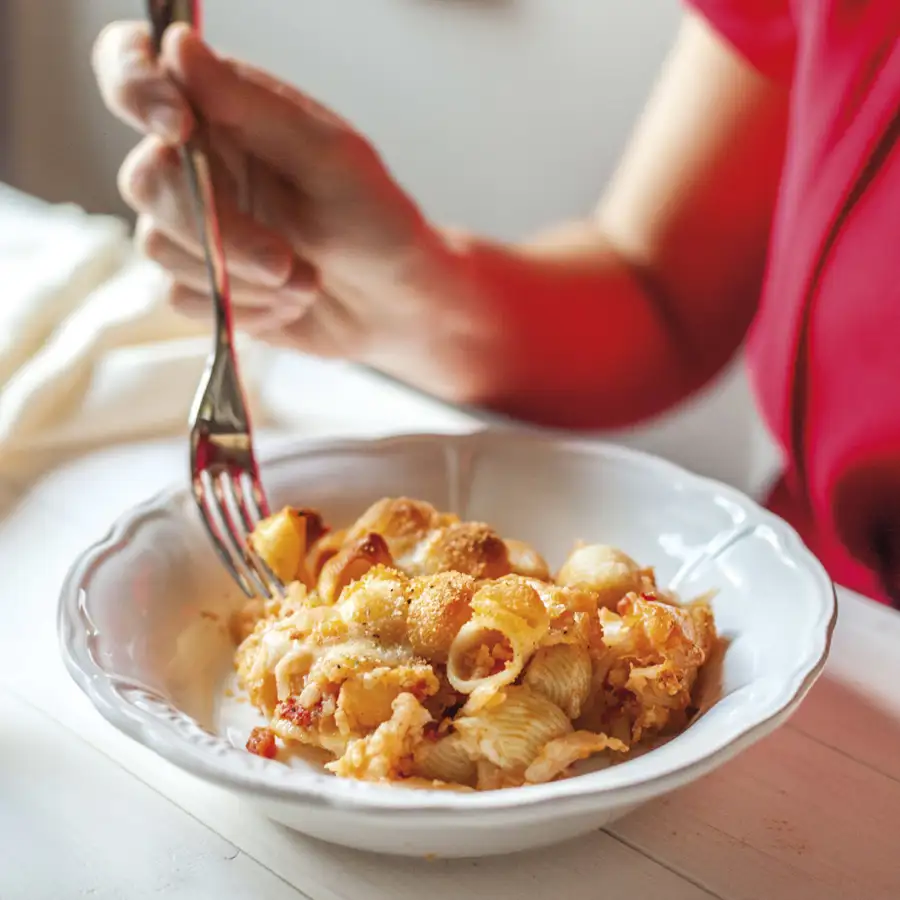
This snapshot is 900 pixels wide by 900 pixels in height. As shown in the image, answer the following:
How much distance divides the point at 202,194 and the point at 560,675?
1.11 ft

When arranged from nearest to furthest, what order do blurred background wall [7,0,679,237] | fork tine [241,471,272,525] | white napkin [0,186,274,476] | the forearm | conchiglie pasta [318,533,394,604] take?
conchiglie pasta [318,533,394,604]
fork tine [241,471,272,525]
white napkin [0,186,274,476]
the forearm
blurred background wall [7,0,679,237]

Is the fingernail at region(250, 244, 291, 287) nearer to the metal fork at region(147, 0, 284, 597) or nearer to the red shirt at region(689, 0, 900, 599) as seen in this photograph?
the metal fork at region(147, 0, 284, 597)

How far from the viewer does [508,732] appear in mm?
397

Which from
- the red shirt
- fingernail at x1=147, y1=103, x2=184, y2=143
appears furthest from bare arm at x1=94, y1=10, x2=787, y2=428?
the red shirt

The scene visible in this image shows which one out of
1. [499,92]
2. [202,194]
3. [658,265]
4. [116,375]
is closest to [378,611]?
[202,194]

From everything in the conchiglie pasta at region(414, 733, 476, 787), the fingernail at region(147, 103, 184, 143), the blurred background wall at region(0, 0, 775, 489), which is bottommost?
the blurred background wall at region(0, 0, 775, 489)

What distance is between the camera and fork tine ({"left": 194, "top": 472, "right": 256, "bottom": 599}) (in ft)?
1.74

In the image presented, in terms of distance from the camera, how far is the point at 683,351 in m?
0.92

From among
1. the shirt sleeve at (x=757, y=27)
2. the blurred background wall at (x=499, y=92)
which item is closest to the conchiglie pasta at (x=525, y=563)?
the shirt sleeve at (x=757, y=27)

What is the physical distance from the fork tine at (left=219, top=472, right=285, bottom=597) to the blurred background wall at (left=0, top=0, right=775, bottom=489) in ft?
3.62

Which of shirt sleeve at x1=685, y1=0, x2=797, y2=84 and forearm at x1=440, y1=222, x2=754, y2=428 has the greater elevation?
shirt sleeve at x1=685, y1=0, x2=797, y2=84

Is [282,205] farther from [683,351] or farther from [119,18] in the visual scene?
[119,18]

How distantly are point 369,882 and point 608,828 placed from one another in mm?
91

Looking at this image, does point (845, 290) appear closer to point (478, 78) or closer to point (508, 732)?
point (508, 732)
